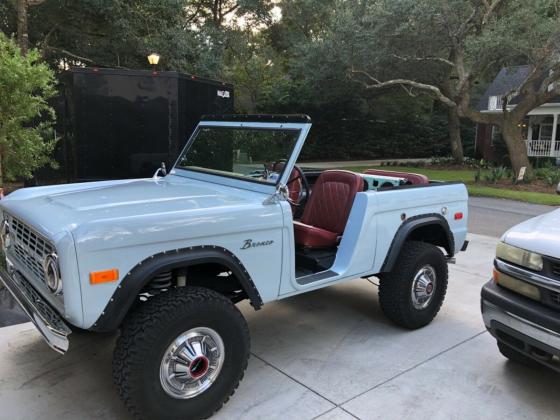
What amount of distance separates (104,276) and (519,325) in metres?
2.41

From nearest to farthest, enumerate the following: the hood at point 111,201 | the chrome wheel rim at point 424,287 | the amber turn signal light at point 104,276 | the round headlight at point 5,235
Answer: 1. the amber turn signal light at point 104,276
2. the hood at point 111,201
3. the round headlight at point 5,235
4. the chrome wheel rim at point 424,287

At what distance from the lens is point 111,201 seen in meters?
3.08

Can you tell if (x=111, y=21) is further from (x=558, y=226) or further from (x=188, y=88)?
(x=558, y=226)

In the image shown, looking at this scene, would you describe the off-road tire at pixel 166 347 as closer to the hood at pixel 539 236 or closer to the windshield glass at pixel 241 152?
the windshield glass at pixel 241 152

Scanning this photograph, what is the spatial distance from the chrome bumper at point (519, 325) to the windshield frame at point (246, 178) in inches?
62.4

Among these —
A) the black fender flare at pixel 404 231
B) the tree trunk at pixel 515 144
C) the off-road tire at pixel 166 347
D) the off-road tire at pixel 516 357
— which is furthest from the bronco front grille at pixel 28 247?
the tree trunk at pixel 515 144

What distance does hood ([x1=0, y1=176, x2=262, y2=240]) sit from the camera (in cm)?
267

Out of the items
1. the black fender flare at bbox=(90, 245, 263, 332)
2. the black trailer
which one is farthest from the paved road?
the black fender flare at bbox=(90, 245, 263, 332)

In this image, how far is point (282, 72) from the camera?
25.9 metres

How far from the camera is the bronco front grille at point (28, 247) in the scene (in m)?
2.69

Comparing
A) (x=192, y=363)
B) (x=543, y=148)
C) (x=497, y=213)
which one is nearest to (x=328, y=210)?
(x=192, y=363)

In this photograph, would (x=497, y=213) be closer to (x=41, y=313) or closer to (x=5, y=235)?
(x=5, y=235)

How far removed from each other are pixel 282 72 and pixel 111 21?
533 inches

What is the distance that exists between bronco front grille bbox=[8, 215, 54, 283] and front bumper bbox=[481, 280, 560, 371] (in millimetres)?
2663
